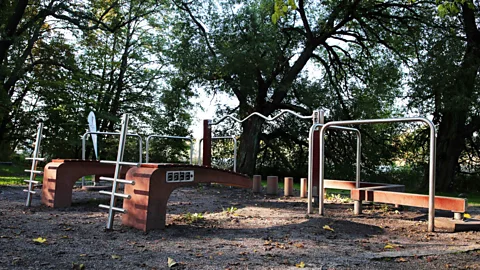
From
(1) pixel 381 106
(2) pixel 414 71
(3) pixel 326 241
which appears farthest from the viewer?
(1) pixel 381 106

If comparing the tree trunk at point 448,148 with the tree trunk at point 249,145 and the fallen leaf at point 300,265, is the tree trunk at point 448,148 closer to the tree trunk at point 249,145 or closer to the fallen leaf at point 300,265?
the tree trunk at point 249,145

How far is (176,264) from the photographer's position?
315cm

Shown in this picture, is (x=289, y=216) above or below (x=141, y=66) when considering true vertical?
below

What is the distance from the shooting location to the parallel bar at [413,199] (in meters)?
5.05

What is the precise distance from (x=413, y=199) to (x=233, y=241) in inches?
103

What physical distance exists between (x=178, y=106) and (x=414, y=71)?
8.16 metres

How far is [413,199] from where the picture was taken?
17.5ft

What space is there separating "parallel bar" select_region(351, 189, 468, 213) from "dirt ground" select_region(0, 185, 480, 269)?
297 millimetres

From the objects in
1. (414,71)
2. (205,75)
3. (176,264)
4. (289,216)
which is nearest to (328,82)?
(414,71)

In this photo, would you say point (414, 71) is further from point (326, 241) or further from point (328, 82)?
point (326, 241)

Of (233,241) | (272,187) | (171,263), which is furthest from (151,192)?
(272,187)

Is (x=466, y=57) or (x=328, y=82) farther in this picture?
(x=328, y=82)

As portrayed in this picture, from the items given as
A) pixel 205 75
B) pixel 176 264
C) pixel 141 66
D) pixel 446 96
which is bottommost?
pixel 176 264

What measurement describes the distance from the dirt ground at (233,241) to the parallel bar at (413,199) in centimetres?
30
